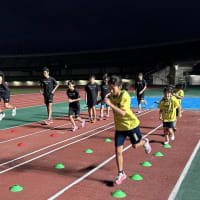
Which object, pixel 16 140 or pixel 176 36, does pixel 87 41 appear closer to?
pixel 176 36

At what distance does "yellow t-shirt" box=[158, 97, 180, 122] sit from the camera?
6371mm

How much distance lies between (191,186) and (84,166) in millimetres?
1965

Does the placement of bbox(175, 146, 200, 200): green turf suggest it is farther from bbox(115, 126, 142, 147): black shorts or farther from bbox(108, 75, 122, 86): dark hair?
bbox(108, 75, 122, 86): dark hair

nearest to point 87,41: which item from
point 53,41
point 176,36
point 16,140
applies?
point 53,41

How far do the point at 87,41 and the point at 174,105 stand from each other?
226 ft

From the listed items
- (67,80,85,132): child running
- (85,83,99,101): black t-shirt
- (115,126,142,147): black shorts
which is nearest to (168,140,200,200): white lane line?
(115,126,142,147): black shorts

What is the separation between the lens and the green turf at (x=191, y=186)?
3.56m

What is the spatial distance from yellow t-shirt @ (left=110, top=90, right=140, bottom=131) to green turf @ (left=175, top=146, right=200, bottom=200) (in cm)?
118

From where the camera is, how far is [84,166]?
16.1 feet

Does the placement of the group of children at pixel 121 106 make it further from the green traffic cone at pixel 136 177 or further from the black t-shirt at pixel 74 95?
the green traffic cone at pixel 136 177

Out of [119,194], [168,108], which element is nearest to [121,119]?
[119,194]

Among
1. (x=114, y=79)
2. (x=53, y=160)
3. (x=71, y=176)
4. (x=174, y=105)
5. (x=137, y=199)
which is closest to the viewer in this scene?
(x=137, y=199)

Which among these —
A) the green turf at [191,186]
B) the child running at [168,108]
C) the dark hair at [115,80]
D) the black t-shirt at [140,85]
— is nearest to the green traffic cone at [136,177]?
the green turf at [191,186]

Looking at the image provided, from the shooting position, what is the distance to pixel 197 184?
3971 millimetres
